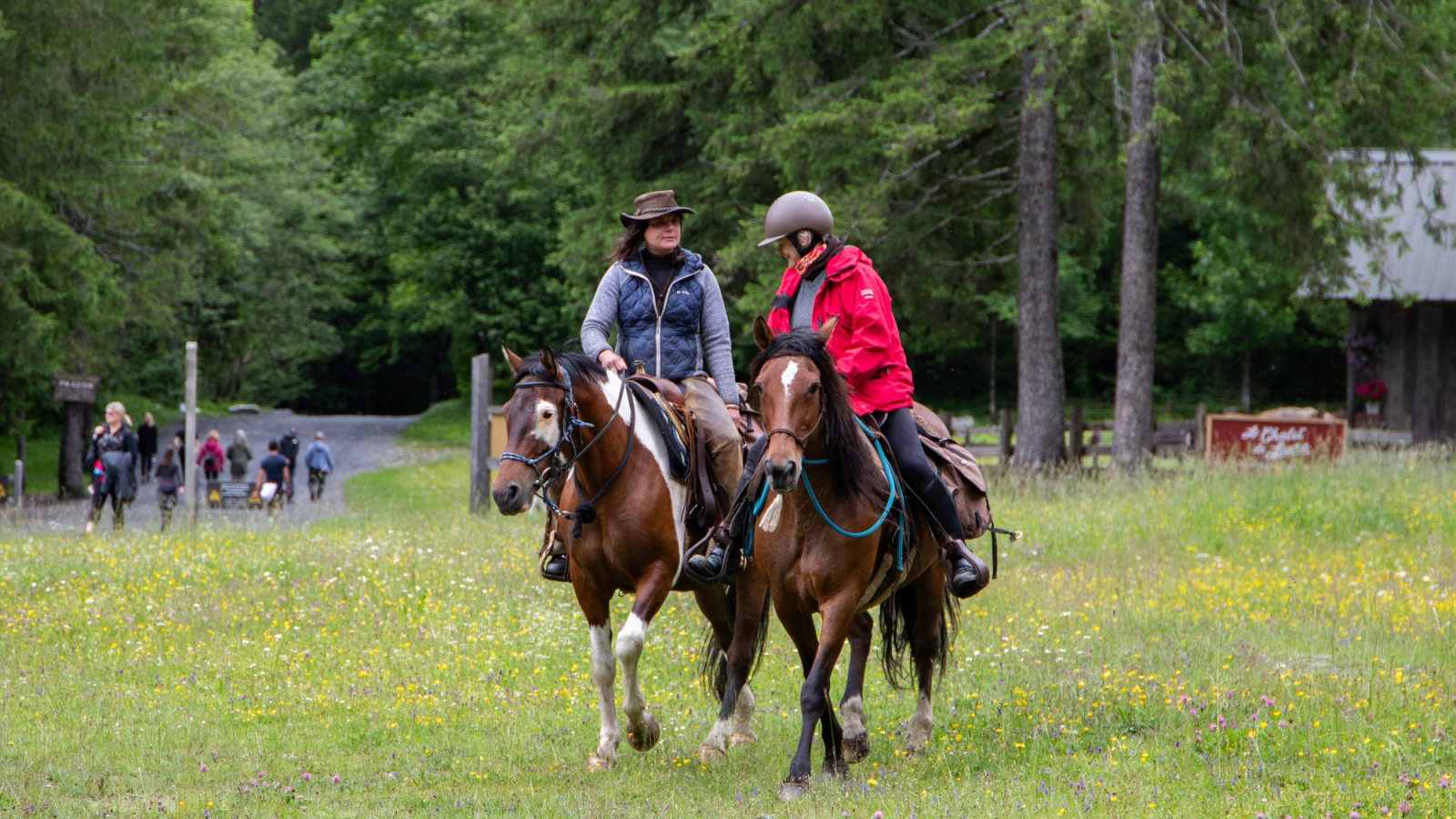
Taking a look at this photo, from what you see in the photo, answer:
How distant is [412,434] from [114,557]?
2942 cm

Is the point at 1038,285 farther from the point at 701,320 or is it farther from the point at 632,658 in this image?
the point at 632,658

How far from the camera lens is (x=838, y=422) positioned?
6.49 meters

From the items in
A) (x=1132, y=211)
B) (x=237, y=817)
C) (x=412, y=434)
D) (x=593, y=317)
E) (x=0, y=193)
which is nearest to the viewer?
(x=237, y=817)

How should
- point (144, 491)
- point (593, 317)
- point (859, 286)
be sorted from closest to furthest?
point (859, 286)
point (593, 317)
point (144, 491)

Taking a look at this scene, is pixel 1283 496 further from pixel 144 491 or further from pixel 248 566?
pixel 144 491

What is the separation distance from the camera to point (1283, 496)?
14.8 metres

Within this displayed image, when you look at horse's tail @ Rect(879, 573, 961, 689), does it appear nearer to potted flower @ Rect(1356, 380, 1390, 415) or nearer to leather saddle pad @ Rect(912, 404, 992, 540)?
leather saddle pad @ Rect(912, 404, 992, 540)

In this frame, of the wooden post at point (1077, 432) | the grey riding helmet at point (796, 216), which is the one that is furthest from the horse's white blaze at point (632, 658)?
the wooden post at point (1077, 432)

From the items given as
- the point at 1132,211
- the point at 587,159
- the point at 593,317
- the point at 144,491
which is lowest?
the point at 144,491

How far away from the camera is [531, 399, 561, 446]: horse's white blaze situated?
261 inches

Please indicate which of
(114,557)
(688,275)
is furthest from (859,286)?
(114,557)

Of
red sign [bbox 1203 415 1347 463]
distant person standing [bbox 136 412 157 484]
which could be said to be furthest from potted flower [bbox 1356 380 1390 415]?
distant person standing [bbox 136 412 157 484]

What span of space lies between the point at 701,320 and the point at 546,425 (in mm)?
1706

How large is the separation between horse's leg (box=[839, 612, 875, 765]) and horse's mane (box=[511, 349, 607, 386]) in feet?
6.27
